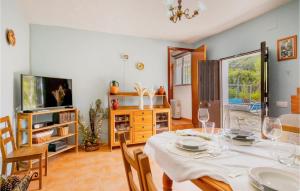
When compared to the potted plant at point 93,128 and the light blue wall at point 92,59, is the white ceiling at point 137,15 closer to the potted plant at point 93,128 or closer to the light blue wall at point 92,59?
the light blue wall at point 92,59

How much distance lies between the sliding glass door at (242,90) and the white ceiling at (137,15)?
2.75 ft

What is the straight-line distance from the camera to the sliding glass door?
11.3 ft

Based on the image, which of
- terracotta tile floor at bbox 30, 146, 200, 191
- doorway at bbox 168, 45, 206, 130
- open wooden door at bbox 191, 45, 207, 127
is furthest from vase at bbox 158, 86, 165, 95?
terracotta tile floor at bbox 30, 146, 200, 191

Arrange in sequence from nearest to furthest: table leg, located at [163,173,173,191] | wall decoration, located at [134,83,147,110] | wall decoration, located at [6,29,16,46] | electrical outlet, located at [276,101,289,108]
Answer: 1. table leg, located at [163,173,173,191]
2. wall decoration, located at [6,29,16,46]
3. electrical outlet, located at [276,101,289,108]
4. wall decoration, located at [134,83,147,110]

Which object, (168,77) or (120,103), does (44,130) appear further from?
(168,77)

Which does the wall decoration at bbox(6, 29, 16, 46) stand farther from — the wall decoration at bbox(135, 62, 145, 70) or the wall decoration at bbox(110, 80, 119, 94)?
the wall decoration at bbox(135, 62, 145, 70)

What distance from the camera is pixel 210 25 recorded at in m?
3.26

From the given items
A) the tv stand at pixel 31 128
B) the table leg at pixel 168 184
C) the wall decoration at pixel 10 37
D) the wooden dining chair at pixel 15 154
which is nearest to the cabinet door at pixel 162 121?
the tv stand at pixel 31 128

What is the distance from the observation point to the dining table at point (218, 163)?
0.75 meters

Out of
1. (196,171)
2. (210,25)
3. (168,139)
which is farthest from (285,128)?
(210,25)

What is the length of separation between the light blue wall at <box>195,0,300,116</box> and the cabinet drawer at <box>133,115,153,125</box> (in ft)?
6.96

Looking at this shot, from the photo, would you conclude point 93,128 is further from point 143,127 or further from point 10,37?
point 10,37

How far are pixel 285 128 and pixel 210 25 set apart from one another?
2404 mm

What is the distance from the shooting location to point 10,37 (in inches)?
87.1
